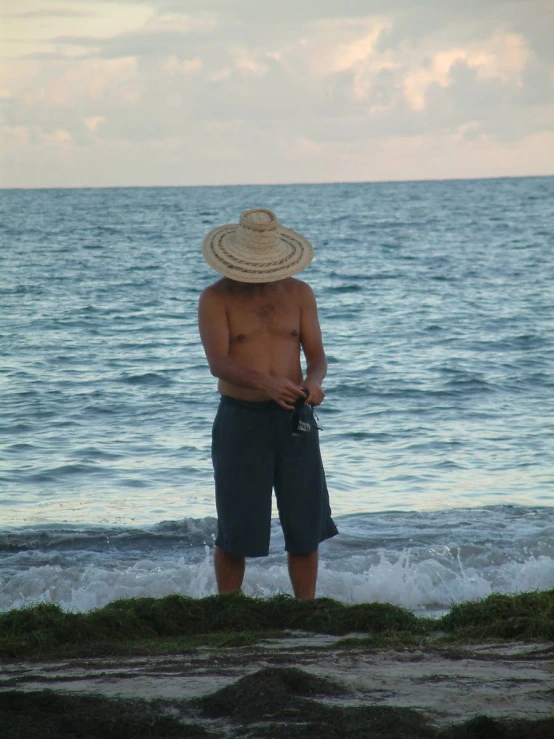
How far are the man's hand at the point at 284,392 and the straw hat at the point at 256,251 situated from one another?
0.49 m

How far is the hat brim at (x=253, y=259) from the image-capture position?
4266 millimetres

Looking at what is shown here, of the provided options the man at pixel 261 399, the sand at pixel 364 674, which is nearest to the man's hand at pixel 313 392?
the man at pixel 261 399

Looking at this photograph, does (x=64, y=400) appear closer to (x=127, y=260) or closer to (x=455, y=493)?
(x=455, y=493)

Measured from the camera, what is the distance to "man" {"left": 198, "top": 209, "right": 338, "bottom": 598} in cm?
430

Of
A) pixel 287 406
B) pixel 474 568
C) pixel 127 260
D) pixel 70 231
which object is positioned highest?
pixel 70 231

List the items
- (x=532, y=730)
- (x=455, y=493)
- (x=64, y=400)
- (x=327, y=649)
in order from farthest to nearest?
1. (x=64, y=400)
2. (x=455, y=493)
3. (x=327, y=649)
4. (x=532, y=730)

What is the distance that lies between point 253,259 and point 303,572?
4.85ft

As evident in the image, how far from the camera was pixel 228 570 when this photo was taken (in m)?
4.50

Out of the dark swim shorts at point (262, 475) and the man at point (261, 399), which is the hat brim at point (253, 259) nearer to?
the man at point (261, 399)

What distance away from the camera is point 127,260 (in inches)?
1129

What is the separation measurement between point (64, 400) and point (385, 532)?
563cm

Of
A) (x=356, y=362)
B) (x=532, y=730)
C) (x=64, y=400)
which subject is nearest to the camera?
(x=532, y=730)

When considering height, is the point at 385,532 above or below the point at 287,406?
below

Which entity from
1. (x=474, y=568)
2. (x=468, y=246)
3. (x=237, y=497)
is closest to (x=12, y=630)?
(x=237, y=497)
